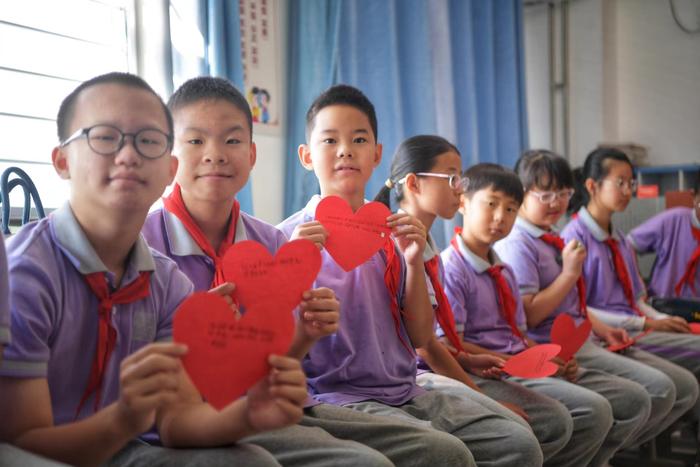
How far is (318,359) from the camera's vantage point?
164 cm

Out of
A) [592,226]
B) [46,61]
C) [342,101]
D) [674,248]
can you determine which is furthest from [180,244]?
[674,248]

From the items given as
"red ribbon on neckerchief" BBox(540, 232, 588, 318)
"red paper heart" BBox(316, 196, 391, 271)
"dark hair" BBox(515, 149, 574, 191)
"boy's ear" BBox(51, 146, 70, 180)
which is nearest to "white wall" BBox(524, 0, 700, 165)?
"dark hair" BBox(515, 149, 574, 191)

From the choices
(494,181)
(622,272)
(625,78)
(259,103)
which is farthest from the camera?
(625,78)

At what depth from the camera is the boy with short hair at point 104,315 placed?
96 cm

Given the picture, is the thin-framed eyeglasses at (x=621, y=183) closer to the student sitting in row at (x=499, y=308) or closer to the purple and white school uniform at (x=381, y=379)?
the student sitting in row at (x=499, y=308)

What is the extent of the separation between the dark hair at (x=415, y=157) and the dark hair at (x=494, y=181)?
7.4 inches

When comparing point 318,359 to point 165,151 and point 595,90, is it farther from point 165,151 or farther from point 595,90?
point 595,90

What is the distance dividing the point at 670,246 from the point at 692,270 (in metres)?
0.15

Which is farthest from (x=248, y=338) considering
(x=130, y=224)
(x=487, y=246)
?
(x=487, y=246)

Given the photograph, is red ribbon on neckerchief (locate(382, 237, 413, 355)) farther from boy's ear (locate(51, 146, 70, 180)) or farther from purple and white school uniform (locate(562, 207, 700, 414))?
purple and white school uniform (locate(562, 207, 700, 414))

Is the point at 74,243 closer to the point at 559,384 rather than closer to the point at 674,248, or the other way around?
the point at 559,384

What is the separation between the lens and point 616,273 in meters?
2.85

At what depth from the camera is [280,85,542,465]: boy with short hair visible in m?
1.58

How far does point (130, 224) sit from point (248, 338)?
359mm
